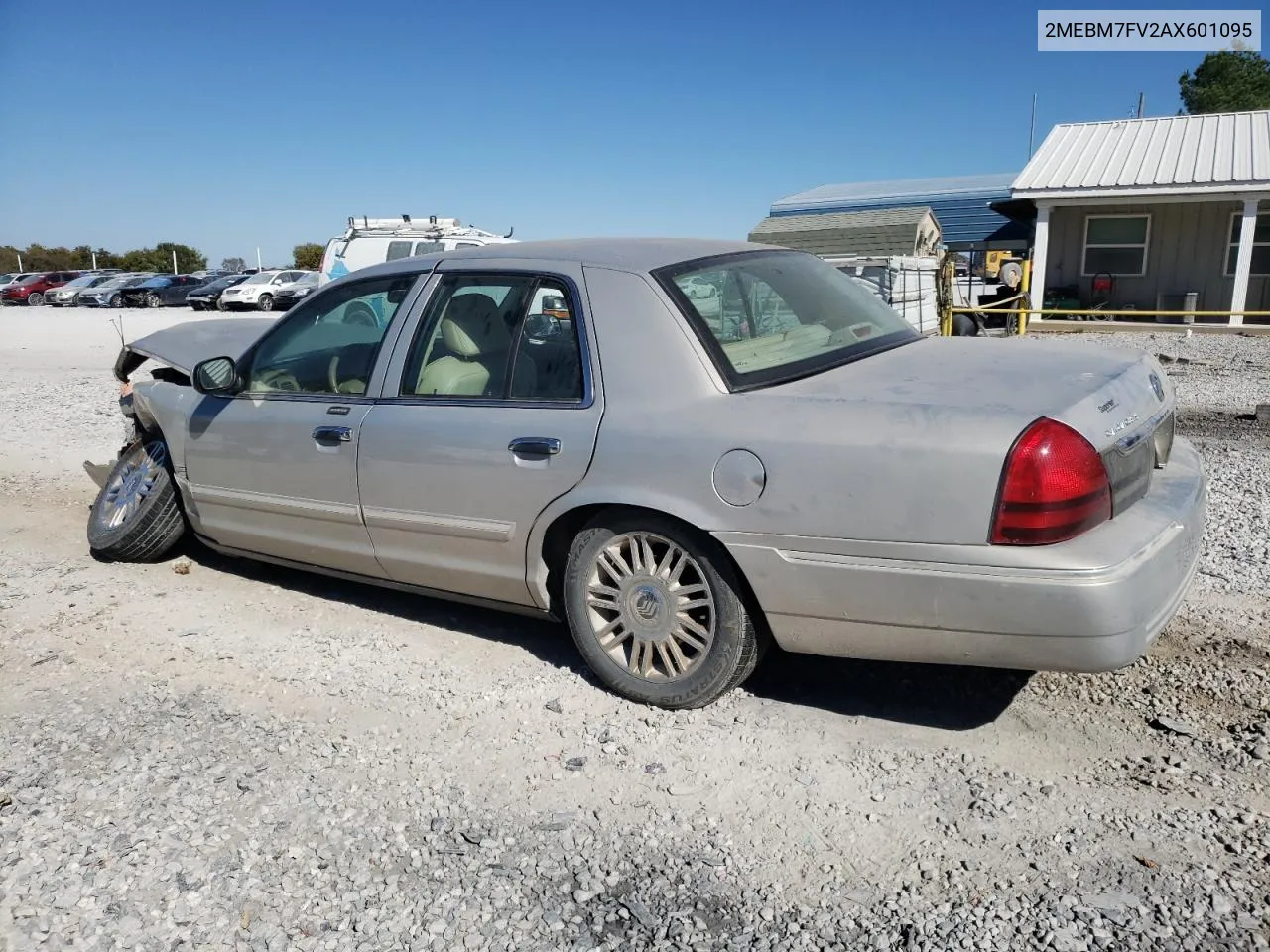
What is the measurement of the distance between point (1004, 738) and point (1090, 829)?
513mm

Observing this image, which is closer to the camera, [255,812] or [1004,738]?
[255,812]

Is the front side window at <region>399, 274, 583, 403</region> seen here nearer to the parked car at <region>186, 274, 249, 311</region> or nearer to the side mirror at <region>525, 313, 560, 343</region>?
the side mirror at <region>525, 313, 560, 343</region>

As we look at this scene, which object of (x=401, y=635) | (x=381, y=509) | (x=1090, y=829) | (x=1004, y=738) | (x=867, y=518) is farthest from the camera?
(x=401, y=635)

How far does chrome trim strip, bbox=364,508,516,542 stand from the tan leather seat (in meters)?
0.48

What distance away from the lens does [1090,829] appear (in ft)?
9.14

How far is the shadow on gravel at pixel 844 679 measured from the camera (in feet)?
11.5

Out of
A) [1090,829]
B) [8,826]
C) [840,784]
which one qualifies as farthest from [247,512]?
[1090,829]

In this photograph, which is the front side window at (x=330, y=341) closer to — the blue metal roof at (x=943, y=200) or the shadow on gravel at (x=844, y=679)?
the shadow on gravel at (x=844, y=679)

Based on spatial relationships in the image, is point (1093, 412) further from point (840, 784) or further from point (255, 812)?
point (255, 812)

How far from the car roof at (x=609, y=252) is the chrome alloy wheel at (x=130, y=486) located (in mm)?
1749

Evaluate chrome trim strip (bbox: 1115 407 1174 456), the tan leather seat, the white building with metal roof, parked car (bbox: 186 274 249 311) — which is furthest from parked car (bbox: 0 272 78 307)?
chrome trim strip (bbox: 1115 407 1174 456)

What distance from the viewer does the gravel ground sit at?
2.52m

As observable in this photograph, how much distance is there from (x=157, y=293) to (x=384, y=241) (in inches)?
947

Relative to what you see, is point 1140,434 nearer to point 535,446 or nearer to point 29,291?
point 535,446
